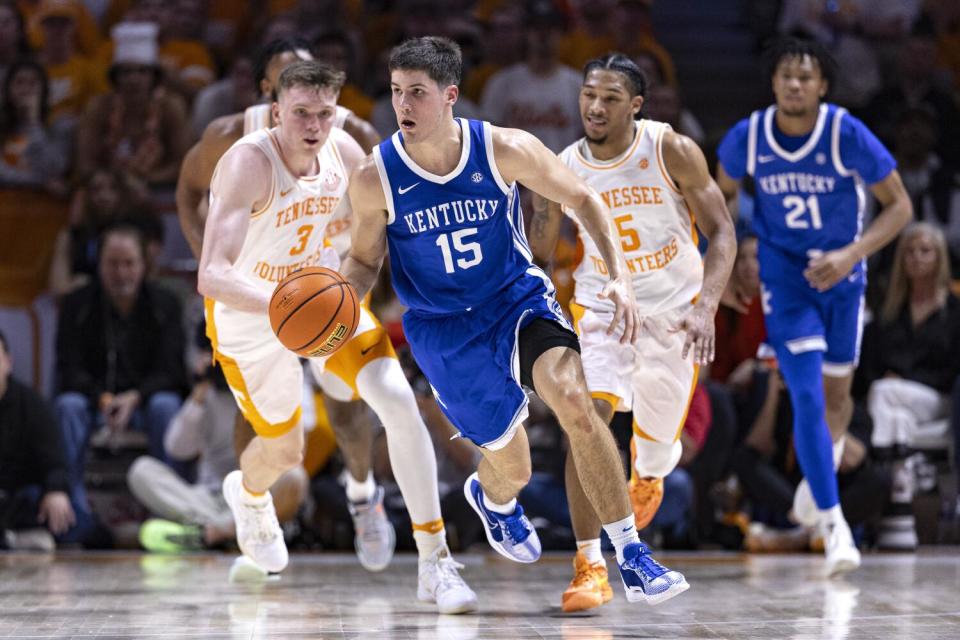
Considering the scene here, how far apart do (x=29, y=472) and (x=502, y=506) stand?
336 cm

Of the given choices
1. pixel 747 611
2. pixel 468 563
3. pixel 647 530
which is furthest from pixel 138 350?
pixel 747 611

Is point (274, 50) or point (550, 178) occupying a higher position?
point (274, 50)

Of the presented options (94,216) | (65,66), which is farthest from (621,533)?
(65,66)

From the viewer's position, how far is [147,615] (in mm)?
4812

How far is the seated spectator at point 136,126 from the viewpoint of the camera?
29.1 feet

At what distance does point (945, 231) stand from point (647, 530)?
9.89ft

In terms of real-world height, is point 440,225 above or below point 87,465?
above

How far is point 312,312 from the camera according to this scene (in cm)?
440

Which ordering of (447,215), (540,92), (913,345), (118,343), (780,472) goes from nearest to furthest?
1. (447,215)
2. (780,472)
3. (913,345)
4. (118,343)
5. (540,92)

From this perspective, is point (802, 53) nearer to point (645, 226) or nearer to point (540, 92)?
point (645, 226)

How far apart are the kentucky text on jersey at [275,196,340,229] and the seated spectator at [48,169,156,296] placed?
319 cm

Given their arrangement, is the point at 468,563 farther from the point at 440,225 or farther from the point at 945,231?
the point at 945,231

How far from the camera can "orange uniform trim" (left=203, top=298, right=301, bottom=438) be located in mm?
5434

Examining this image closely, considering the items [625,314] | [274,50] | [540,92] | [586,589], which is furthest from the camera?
[540,92]
